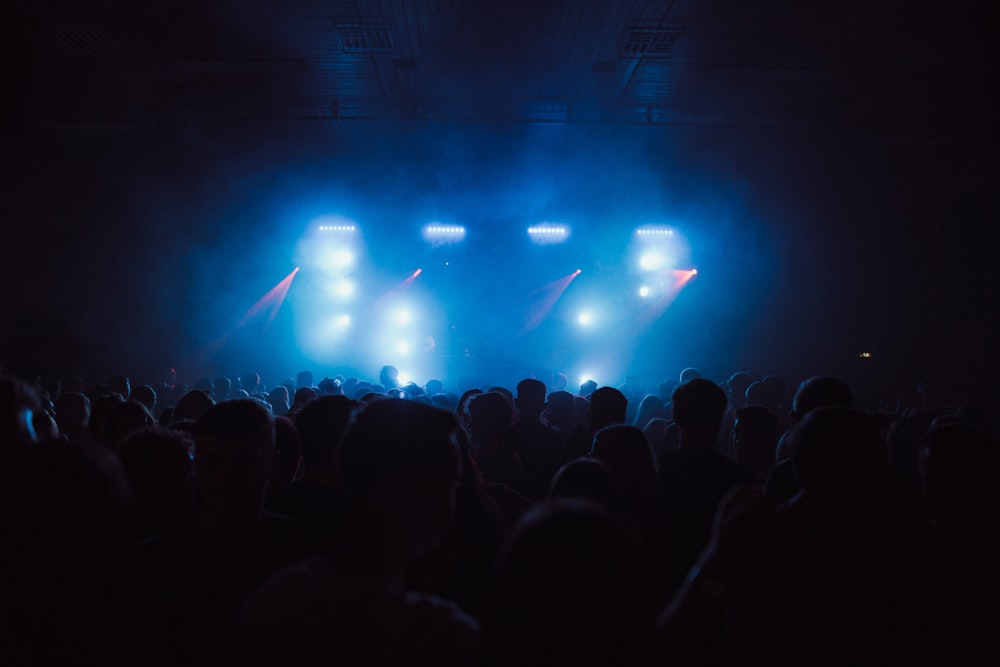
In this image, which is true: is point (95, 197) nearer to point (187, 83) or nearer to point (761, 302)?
point (187, 83)

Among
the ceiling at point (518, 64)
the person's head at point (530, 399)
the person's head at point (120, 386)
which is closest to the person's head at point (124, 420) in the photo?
the person's head at point (530, 399)

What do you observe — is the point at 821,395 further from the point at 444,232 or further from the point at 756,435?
the point at 444,232

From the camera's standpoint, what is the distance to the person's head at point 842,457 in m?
1.69

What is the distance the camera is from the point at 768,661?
153 centimetres

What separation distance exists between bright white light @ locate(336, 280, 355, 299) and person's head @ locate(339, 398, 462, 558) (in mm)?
14343

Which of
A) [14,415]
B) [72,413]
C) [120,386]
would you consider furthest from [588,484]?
[120,386]

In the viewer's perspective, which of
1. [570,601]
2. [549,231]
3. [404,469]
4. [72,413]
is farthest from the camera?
[549,231]

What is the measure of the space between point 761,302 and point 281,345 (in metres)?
12.9

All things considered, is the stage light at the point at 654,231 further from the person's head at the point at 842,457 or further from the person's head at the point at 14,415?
the person's head at the point at 14,415

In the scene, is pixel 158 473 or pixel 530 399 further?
pixel 530 399

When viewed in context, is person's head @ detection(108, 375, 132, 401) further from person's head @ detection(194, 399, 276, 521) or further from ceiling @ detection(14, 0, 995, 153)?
person's head @ detection(194, 399, 276, 521)

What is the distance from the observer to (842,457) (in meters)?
1.71

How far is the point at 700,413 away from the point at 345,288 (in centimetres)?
1350

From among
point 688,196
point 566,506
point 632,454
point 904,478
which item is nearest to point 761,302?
point 688,196
